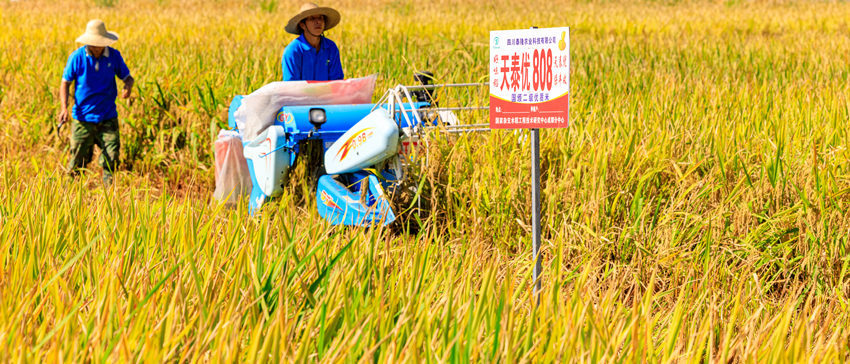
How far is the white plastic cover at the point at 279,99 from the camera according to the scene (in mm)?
4277

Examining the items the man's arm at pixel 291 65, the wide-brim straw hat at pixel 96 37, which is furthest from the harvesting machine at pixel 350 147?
the wide-brim straw hat at pixel 96 37

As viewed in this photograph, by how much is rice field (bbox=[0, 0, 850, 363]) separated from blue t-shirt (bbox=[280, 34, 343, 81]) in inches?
33.6

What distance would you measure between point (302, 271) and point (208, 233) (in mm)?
426

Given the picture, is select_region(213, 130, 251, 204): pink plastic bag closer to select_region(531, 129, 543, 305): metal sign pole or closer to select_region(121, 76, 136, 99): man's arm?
select_region(121, 76, 136, 99): man's arm

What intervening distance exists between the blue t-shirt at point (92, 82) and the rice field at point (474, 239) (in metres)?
0.56

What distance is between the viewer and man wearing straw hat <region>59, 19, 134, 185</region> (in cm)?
553

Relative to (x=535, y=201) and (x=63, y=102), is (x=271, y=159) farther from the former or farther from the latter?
(x=63, y=102)

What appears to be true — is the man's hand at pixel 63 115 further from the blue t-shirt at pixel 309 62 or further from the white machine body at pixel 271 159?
the white machine body at pixel 271 159

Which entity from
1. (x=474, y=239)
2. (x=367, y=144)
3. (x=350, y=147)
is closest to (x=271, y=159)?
(x=350, y=147)

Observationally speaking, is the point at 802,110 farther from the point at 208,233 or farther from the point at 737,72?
the point at 208,233

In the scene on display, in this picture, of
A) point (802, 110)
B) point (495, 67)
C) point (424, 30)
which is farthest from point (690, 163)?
point (424, 30)

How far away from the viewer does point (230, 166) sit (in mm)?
4562

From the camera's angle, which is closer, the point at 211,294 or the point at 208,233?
the point at 211,294

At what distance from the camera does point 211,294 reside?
2.05 m
